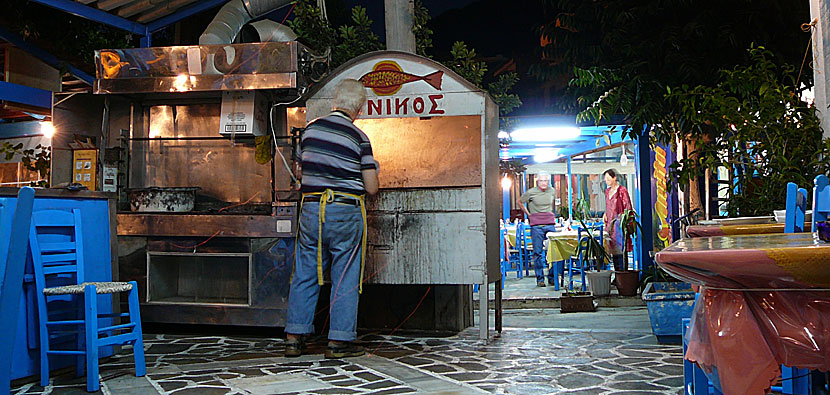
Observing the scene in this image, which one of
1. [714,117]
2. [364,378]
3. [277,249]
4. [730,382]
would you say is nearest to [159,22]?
[277,249]

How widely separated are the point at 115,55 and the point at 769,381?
6.39m

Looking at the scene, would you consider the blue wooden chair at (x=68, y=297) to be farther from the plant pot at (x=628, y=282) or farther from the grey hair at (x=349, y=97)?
the plant pot at (x=628, y=282)

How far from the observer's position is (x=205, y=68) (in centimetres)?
629

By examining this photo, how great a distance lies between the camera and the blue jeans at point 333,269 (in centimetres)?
514

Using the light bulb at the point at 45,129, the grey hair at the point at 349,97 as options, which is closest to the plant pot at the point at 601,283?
the grey hair at the point at 349,97

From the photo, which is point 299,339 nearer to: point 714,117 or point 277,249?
point 277,249

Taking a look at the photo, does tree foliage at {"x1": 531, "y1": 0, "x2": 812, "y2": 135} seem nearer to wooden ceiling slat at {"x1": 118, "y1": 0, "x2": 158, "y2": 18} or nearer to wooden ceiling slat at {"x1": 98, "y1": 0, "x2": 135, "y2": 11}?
wooden ceiling slat at {"x1": 118, "y1": 0, "x2": 158, "y2": 18}

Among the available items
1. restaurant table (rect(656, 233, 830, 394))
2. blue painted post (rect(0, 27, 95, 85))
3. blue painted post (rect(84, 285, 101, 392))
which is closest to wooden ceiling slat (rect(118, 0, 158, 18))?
blue painted post (rect(0, 27, 95, 85))

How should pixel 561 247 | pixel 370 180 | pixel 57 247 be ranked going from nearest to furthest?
pixel 57 247, pixel 370 180, pixel 561 247

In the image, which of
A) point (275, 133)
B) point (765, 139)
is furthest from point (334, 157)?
point (765, 139)

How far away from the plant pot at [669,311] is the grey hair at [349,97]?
9.02 ft

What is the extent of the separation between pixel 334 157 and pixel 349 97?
1.65ft

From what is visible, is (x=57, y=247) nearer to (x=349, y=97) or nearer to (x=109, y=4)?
(x=349, y=97)

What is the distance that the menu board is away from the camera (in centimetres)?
692
